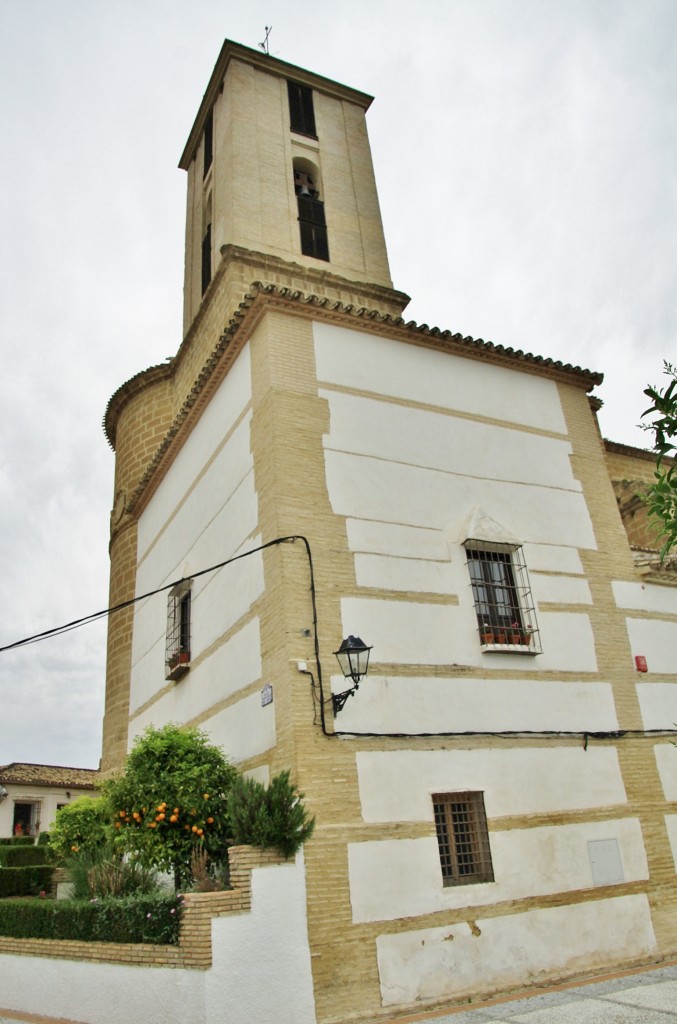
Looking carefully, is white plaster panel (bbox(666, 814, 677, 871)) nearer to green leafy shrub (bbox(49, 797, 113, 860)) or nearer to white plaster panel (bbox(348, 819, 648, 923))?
white plaster panel (bbox(348, 819, 648, 923))

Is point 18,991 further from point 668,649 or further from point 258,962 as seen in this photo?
point 668,649

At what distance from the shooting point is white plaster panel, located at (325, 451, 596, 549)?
9.33 metres

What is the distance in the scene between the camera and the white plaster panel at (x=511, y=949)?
7184 mm

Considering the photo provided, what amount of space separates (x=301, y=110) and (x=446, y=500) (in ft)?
44.9

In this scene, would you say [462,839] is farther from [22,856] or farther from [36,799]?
[36,799]

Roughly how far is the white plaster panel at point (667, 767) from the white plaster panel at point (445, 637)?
1338 millimetres

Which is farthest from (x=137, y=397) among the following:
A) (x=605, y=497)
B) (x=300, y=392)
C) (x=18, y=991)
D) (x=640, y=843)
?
(x=640, y=843)

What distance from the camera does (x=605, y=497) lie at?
11.4m

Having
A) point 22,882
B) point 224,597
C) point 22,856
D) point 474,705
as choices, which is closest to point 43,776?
point 22,856

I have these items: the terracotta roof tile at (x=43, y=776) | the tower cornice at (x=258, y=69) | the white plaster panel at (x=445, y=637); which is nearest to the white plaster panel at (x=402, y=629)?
the white plaster panel at (x=445, y=637)

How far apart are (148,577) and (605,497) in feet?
26.3

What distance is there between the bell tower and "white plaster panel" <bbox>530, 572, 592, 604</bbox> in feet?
28.1

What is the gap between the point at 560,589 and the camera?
10.1 m

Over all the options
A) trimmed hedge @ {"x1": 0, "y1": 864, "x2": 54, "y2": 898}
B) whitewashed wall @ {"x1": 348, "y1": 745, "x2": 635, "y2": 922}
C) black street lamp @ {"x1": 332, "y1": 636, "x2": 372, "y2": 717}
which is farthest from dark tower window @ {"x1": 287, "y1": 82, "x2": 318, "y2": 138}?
trimmed hedge @ {"x1": 0, "y1": 864, "x2": 54, "y2": 898}
